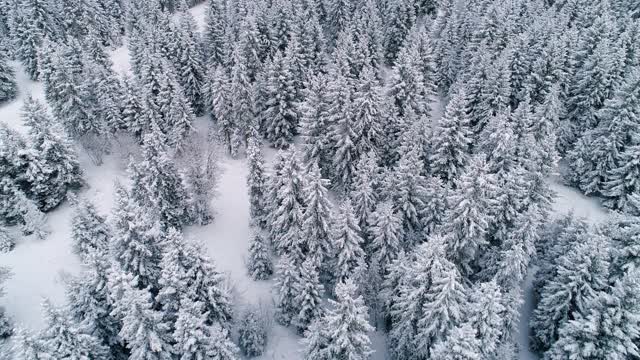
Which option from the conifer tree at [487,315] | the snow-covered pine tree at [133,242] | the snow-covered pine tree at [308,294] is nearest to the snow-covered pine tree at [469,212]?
the conifer tree at [487,315]

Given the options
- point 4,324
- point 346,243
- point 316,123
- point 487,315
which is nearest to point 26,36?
point 4,324

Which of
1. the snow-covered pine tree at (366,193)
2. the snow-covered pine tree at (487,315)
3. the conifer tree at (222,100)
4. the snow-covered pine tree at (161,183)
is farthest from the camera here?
the conifer tree at (222,100)

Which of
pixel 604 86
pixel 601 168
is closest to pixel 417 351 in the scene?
pixel 601 168

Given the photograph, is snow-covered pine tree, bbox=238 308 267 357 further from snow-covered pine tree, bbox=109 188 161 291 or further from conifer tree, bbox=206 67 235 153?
conifer tree, bbox=206 67 235 153

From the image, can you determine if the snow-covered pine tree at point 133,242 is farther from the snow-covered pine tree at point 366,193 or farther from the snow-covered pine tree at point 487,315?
the snow-covered pine tree at point 487,315

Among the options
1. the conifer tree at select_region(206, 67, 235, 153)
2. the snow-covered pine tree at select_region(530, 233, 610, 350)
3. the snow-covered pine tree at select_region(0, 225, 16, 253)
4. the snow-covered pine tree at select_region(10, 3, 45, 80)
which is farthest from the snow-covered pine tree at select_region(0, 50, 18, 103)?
the snow-covered pine tree at select_region(530, 233, 610, 350)

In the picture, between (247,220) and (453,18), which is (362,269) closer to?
(247,220)

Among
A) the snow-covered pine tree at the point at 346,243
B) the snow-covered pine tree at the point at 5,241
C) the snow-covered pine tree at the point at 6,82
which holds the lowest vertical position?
the snow-covered pine tree at the point at 5,241
